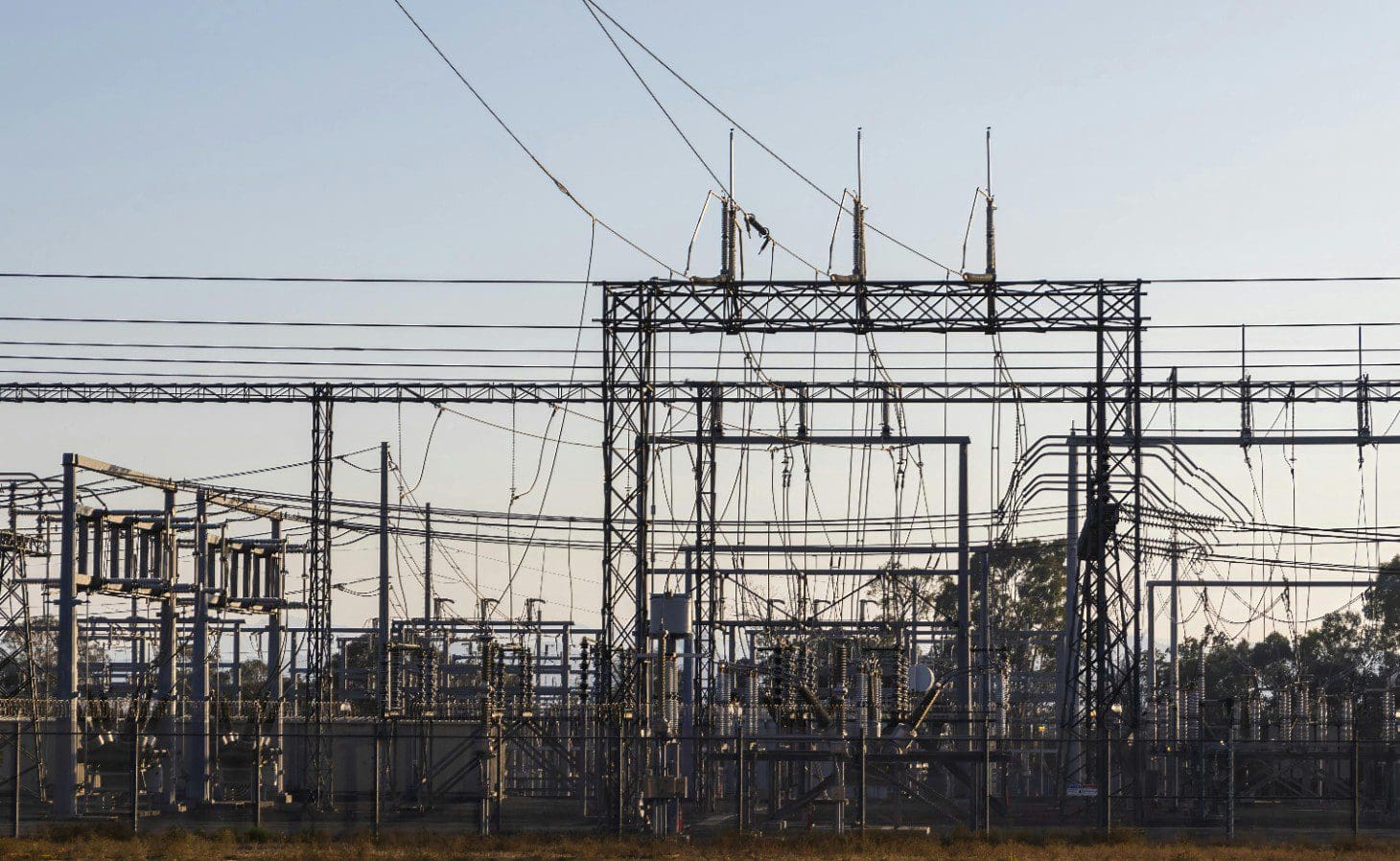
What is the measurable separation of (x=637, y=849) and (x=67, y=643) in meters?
12.0

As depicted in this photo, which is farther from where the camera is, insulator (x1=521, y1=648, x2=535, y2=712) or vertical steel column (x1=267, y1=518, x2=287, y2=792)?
vertical steel column (x1=267, y1=518, x2=287, y2=792)

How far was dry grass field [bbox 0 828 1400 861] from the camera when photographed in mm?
23109

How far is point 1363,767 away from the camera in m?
40.9

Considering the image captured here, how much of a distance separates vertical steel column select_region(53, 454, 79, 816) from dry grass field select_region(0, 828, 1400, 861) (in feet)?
14.4

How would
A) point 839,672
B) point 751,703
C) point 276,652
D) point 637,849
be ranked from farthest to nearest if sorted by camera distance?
point 276,652 < point 839,672 < point 751,703 < point 637,849

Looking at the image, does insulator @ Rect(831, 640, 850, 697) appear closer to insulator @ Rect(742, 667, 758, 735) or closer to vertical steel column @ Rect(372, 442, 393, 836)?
insulator @ Rect(742, 667, 758, 735)

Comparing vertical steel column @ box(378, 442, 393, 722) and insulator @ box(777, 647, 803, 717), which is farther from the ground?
vertical steel column @ box(378, 442, 393, 722)

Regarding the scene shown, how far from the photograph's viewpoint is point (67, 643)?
102 feet

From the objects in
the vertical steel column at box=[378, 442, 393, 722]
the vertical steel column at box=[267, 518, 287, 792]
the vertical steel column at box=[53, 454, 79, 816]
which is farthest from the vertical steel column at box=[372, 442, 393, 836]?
the vertical steel column at box=[53, 454, 79, 816]

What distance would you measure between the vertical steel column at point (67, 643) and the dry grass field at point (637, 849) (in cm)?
438

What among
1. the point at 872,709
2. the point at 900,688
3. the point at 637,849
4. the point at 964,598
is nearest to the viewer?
the point at 637,849

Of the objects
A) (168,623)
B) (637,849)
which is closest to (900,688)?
(637,849)

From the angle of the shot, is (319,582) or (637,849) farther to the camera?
(319,582)

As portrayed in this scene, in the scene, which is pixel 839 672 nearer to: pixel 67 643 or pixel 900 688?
pixel 900 688
